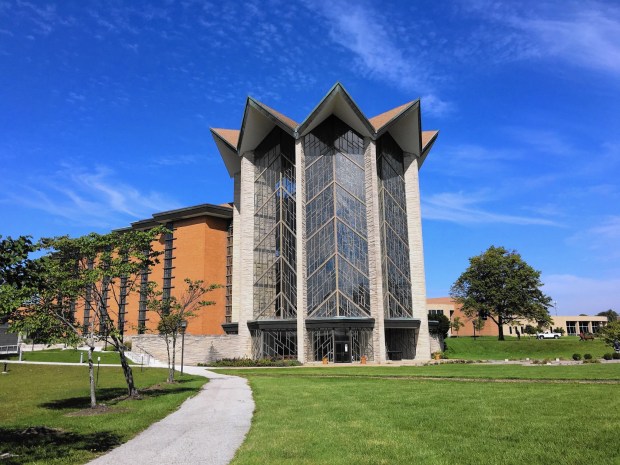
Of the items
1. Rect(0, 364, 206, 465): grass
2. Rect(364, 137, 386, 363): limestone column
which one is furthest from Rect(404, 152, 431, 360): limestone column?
Rect(0, 364, 206, 465): grass

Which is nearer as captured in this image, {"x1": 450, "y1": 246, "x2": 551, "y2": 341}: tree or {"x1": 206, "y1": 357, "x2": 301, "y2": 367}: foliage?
{"x1": 206, "y1": 357, "x2": 301, "y2": 367}: foliage

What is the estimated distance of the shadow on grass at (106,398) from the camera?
685 inches

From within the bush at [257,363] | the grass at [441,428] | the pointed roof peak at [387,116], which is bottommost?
the bush at [257,363]

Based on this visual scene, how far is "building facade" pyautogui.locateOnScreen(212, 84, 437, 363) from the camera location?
163 ft

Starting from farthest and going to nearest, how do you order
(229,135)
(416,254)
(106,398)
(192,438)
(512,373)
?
(229,135) < (416,254) < (512,373) < (106,398) < (192,438)

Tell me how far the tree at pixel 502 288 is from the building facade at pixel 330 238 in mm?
17496

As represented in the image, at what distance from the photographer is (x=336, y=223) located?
51.1 meters

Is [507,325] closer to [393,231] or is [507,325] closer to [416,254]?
[416,254]

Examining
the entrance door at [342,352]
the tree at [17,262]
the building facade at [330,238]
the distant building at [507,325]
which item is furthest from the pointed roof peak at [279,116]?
the distant building at [507,325]

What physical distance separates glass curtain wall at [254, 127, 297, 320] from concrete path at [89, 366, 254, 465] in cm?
3569

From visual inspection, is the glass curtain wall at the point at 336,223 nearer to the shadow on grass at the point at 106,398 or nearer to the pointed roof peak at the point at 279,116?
the pointed roof peak at the point at 279,116

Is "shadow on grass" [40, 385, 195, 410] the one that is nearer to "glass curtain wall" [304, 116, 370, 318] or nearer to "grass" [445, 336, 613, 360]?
"glass curtain wall" [304, 116, 370, 318]

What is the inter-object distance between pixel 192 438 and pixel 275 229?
45.0 meters

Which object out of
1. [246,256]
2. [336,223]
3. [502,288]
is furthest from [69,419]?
[502,288]
